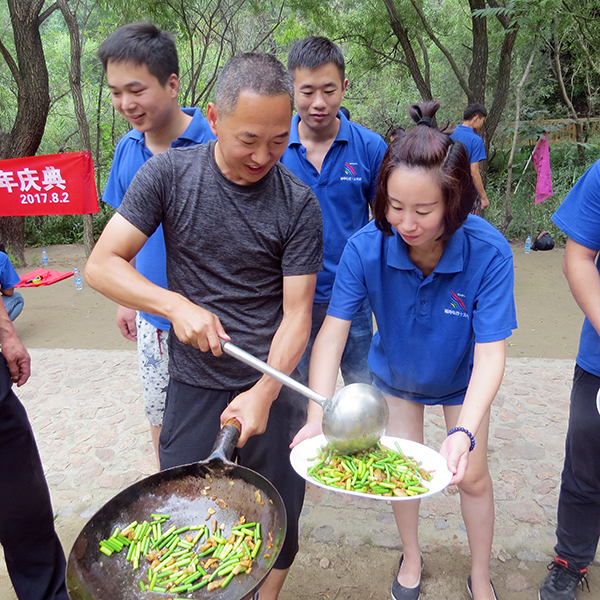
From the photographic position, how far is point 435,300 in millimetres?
1998

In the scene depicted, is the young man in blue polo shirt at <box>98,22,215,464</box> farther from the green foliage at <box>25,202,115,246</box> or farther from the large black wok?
the green foliage at <box>25,202,115,246</box>

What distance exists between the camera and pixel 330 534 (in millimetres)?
2865

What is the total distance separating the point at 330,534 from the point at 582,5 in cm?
1029

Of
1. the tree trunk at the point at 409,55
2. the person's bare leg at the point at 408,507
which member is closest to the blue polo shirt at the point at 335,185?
the person's bare leg at the point at 408,507

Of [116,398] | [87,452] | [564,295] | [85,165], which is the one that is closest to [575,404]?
[87,452]

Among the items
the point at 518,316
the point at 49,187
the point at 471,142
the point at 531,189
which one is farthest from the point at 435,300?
the point at 531,189

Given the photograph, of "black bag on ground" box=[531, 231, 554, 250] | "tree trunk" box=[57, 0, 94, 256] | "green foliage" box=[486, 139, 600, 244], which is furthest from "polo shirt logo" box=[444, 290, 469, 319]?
"green foliage" box=[486, 139, 600, 244]

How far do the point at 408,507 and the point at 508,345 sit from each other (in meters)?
3.50

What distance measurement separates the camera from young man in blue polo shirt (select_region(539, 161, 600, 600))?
2059 millimetres

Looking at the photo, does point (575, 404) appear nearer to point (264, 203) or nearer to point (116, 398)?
point (264, 203)

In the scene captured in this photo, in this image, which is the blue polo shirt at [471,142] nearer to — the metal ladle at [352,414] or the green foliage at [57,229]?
the metal ladle at [352,414]

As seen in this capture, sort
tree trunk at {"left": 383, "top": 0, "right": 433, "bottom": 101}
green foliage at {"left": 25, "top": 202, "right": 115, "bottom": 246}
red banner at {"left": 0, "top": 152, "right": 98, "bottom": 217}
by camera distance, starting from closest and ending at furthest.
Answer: red banner at {"left": 0, "top": 152, "right": 98, "bottom": 217} < tree trunk at {"left": 383, "top": 0, "right": 433, "bottom": 101} < green foliage at {"left": 25, "top": 202, "right": 115, "bottom": 246}

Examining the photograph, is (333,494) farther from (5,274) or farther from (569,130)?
(569,130)

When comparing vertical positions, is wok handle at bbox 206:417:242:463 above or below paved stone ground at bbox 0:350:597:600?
above
